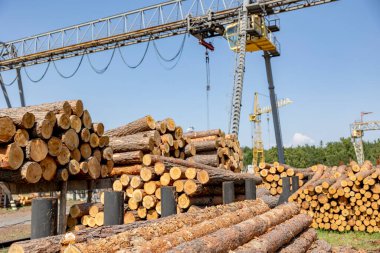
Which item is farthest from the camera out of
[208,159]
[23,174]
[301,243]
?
[208,159]

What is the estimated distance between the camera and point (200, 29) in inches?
855

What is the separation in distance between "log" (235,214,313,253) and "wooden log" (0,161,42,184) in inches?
177

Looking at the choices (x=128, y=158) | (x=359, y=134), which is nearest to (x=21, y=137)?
(x=128, y=158)

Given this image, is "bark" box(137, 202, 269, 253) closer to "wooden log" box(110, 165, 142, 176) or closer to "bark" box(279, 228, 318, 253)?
"bark" box(279, 228, 318, 253)

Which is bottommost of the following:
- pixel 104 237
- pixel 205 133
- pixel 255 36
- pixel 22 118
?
pixel 104 237

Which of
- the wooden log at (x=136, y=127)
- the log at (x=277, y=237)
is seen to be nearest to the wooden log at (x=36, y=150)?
the wooden log at (x=136, y=127)

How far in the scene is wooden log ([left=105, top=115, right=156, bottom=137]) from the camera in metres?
10.3

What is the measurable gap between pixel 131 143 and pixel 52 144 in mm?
2397

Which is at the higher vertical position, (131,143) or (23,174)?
(131,143)

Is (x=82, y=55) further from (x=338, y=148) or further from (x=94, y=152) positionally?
(x=338, y=148)

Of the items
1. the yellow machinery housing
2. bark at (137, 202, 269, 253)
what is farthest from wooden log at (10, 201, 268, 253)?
the yellow machinery housing

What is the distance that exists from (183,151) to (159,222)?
726cm

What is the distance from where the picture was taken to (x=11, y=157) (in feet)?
22.8

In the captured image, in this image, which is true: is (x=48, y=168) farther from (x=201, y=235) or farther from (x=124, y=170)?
(x=201, y=235)
